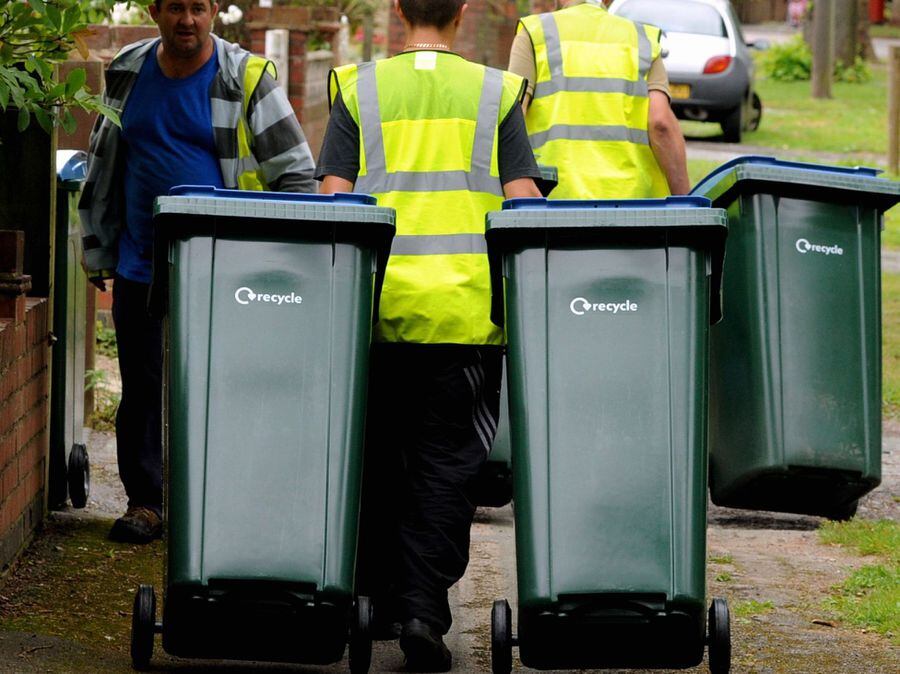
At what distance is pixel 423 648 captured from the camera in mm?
4258

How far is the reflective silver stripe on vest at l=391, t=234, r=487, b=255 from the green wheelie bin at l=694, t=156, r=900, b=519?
0.93 metres

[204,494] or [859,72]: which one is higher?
[859,72]

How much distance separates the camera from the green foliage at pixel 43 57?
168 inches

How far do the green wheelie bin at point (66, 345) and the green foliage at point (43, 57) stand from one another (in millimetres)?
1070

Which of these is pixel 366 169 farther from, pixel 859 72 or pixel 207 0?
pixel 859 72

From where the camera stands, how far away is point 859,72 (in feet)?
107

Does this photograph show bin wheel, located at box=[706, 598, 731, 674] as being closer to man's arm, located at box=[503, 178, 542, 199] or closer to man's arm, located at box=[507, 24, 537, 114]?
man's arm, located at box=[503, 178, 542, 199]

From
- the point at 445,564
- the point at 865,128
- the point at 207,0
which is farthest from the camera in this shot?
the point at 865,128

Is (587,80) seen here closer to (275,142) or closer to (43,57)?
(275,142)

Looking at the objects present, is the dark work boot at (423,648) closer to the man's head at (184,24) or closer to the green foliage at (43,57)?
the green foliage at (43,57)

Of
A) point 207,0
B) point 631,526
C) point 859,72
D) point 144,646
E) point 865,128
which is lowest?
point 144,646

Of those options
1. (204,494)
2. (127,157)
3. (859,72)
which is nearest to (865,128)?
(859,72)

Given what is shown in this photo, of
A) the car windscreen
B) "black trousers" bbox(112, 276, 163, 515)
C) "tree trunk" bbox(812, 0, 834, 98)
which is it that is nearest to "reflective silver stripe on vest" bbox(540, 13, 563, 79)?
"black trousers" bbox(112, 276, 163, 515)

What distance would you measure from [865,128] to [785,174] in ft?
60.9
